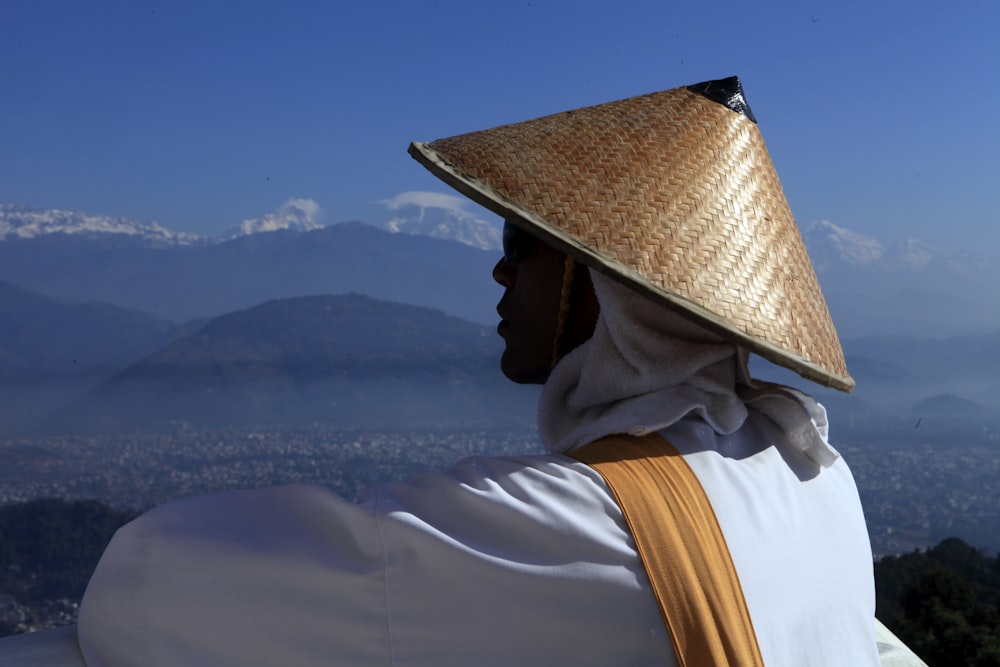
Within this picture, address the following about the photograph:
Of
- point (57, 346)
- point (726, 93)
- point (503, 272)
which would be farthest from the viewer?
point (57, 346)

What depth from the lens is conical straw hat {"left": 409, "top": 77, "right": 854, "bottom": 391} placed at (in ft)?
4.60

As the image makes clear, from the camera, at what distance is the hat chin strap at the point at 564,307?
171cm

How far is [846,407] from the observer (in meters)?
63.5

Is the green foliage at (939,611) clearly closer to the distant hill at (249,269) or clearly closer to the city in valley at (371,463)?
the city in valley at (371,463)

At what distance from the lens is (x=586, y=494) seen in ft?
4.11

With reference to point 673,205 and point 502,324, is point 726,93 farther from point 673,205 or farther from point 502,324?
point 502,324

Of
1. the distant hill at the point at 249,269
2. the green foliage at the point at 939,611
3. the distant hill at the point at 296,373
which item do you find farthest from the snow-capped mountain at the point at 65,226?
the green foliage at the point at 939,611

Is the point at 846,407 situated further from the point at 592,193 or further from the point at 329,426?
the point at 592,193

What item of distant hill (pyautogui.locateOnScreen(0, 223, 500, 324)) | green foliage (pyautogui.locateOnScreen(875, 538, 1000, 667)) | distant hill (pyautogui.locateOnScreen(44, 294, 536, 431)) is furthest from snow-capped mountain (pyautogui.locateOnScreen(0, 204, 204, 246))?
green foliage (pyautogui.locateOnScreen(875, 538, 1000, 667))

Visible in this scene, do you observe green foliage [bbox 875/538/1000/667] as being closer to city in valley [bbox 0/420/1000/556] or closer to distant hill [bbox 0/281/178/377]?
city in valley [bbox 0/420/1000/556]

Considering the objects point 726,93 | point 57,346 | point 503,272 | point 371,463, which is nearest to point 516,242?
point 503,272

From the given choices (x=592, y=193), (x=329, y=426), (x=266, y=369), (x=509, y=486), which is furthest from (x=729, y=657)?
(x=266, y=369)

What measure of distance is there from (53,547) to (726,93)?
15.9 meters

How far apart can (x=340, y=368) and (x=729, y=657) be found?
5866 centimetres
